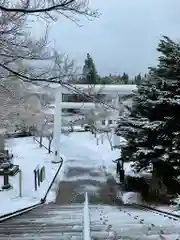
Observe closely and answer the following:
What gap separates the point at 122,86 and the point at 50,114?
1557 centimetres

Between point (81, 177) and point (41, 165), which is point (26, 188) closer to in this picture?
point (81, 177)

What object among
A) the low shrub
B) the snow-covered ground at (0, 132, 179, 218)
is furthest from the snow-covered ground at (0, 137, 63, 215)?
the low shrub

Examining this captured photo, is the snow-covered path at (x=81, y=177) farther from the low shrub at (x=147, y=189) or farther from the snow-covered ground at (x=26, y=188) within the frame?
the low shrub at (x=147, y=189)

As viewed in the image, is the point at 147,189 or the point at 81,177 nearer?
the point at 147,189

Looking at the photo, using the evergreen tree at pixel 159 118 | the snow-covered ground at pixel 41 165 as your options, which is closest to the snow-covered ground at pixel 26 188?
the snow-covered ground at pixel 41 165

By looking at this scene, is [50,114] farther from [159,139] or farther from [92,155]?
[159,139]

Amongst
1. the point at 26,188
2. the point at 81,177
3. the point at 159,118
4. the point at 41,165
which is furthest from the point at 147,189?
the point at 41,165

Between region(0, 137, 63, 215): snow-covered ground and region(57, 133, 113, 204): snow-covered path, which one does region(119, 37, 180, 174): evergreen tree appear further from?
region(0, 137, 63, 215): snow-covered ground

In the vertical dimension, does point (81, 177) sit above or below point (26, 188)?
Answer: below

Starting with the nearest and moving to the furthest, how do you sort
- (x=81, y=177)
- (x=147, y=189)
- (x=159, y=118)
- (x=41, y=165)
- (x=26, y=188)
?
(x=159, y=118) → (x=26, y=188) → (x=147, y=189) → (x=81, y=177) → (x=41, y=165)

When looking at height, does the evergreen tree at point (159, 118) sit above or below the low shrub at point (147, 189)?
above

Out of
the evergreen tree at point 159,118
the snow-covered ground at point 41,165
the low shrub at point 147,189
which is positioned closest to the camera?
the snow-covered ground at point 41,165

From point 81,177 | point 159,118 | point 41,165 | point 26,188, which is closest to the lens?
point 159,118

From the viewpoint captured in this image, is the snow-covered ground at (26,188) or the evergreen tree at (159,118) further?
the evergreen tree at (159,118)
